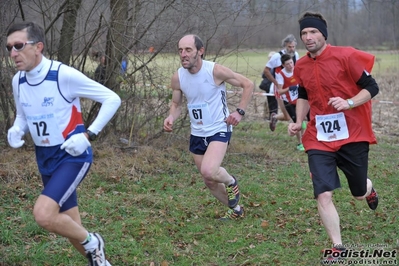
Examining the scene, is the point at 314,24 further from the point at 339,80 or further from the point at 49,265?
the point at 49,265

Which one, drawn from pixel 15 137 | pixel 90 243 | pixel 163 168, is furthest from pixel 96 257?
pixel 163 168

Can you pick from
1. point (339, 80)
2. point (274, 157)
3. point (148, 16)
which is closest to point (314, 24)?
point (339, 80)

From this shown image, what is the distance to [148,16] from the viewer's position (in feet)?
32.4

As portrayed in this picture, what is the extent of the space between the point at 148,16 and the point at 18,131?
217 inches

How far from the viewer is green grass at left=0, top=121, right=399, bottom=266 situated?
5773mm

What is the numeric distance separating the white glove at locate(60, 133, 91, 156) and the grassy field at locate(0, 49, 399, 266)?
58.5 inches

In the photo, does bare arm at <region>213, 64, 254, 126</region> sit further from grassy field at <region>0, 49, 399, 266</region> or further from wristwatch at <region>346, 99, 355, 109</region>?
wristwatch at <region>346, 99, 355, 109</region>

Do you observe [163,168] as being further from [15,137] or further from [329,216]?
[15,137]

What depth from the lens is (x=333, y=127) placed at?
550 centimetres

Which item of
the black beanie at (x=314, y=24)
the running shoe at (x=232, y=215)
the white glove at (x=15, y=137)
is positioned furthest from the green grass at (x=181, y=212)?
the black beanie at (x=314, y=24)

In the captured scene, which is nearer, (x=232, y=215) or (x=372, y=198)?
(x=372, y=198)

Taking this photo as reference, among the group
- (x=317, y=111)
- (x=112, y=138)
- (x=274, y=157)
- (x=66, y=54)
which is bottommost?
(x=274, y=157)

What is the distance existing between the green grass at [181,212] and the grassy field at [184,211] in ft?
→ 0.04

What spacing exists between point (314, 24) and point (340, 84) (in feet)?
1.97
